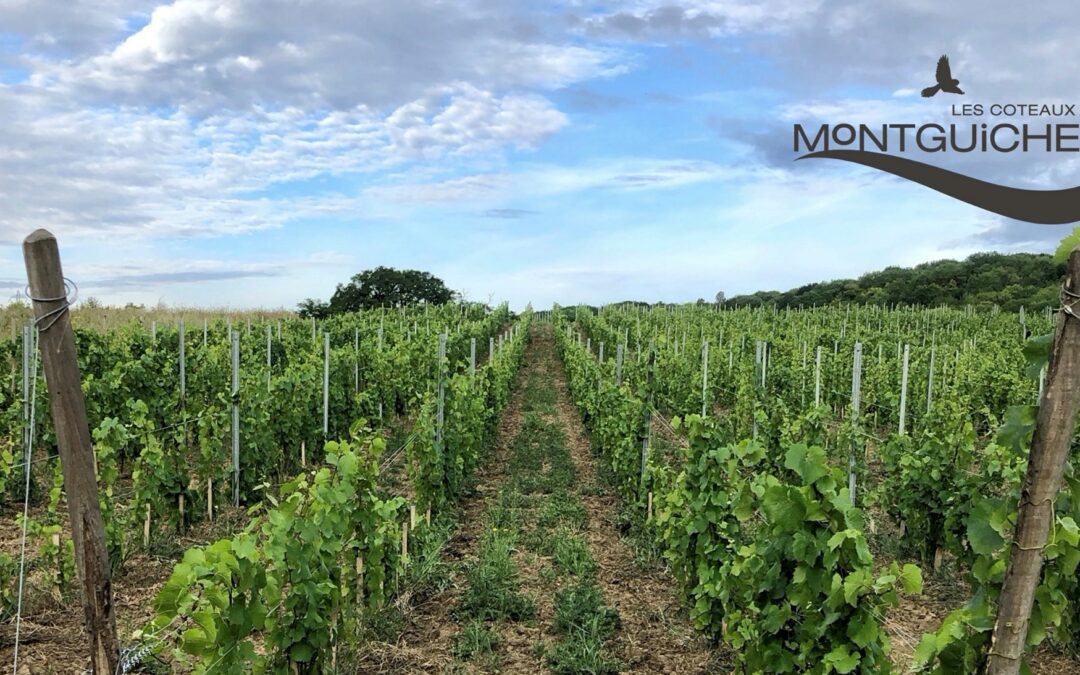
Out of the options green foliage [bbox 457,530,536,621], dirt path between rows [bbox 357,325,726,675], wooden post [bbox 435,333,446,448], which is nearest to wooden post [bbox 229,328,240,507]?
wooden post [bbox 435,333,446,448]

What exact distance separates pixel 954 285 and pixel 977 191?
4901cm

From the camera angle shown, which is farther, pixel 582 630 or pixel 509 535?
pixel 509 535

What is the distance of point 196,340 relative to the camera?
1622 cm

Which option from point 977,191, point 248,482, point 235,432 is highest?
point 977,191

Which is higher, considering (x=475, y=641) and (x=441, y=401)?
(x=441, y=401)

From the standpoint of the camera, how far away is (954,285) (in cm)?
5288

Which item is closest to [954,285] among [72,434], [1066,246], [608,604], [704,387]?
[704,387]

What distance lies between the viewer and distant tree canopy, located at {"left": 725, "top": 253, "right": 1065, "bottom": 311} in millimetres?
45750

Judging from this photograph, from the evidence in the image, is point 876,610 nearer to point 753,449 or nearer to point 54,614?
point 753,449

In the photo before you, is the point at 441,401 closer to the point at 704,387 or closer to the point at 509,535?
the point at 509,535

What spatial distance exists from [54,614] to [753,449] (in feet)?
16.5

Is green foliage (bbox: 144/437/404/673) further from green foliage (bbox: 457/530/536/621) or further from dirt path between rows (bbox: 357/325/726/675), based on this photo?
green foliage (bbox: 457/530/536/621)

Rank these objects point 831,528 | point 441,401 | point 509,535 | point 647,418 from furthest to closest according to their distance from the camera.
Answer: point 441,401
point 647,418
point 509,535
point 831,528

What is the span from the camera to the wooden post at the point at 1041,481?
200 cm
